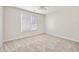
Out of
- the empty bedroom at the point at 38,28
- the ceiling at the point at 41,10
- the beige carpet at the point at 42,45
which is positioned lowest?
the beige carpet at the point at 42,45

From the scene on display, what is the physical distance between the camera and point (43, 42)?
164cm

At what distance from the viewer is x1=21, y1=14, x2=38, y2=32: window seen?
163cm

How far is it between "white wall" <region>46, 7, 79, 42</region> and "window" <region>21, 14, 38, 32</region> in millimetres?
262

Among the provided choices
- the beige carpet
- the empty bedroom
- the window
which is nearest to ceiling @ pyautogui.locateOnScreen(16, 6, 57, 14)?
the empty bedroom

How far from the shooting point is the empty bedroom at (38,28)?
1.57 metres

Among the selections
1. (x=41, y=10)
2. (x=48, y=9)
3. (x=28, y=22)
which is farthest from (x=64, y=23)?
(x=28, y=22)

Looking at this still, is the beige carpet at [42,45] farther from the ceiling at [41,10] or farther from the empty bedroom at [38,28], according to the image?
the ceiling at [41,10]

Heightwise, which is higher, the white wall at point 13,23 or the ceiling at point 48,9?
the ceiling at point 48,9

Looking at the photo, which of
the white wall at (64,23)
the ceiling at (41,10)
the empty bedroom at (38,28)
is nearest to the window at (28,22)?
→ the empty bedroom at (38,28)

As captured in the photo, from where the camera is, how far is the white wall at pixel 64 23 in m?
1.59

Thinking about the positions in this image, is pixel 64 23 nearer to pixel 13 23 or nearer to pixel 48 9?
pixel 48 9

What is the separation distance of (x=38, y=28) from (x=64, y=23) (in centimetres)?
52
